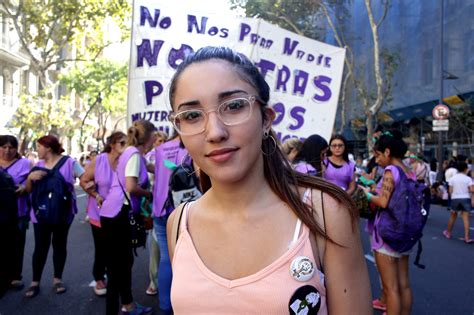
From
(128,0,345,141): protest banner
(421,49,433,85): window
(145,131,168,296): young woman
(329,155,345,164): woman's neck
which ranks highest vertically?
(421,49,433,85): window

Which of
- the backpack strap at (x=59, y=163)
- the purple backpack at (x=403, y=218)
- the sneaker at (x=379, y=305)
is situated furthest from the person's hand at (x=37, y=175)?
the sneaker at (x=379, y=305)

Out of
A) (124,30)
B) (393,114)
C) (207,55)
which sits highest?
(124,30)

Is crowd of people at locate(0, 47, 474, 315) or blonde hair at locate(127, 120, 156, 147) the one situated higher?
blonde hair at locate(127, 120, 156, 147)

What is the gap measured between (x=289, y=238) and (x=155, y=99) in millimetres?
4165

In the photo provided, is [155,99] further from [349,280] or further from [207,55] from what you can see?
[349,280]

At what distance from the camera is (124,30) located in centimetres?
2191

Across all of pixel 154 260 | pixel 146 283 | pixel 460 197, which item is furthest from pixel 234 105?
pixel 460 197

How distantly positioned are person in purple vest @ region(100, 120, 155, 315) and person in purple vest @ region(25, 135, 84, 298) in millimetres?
1124

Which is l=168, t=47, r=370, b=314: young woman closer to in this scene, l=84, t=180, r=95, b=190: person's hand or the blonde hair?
the blonde hair

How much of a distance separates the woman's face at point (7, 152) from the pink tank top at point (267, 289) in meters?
4.94

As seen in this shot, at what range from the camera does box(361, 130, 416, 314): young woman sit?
3.97 m

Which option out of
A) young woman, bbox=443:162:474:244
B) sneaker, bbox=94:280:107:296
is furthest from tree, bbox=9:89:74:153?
sneaker, bbox=94:280:107:296

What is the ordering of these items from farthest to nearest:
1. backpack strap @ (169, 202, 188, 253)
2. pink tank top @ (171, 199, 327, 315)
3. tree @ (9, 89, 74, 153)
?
tree @ (9, 89, 74, 153) < backpack strap @ (169, 202, 188, 253) < pink tank top @ (171, 199, 327, 315)

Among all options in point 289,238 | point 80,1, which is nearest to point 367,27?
point 80,1
